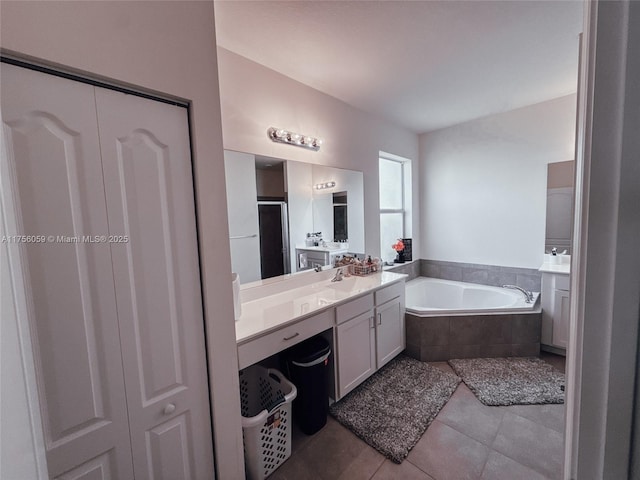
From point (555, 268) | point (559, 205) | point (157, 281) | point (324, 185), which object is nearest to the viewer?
point (157, 281)

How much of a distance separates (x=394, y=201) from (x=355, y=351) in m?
2.33

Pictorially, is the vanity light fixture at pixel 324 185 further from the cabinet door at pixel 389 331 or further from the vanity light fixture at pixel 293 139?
the cabinet door at pixel 389 331

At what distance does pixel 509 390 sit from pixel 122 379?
260cm

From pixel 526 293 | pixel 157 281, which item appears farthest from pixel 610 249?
pixel 526 293

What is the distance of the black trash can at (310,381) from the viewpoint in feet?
5.61

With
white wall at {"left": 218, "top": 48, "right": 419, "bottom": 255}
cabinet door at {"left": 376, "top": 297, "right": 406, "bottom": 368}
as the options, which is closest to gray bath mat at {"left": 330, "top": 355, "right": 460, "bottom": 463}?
cabinet door at {"left": 376, "top": 297, "right": 406, "bottom": 368}

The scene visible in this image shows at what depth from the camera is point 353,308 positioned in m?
1.99

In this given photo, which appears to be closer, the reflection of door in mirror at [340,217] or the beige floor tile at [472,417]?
the beige floor tile at [472,417]

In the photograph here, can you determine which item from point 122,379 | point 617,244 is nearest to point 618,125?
point 617,244

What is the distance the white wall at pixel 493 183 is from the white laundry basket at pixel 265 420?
294 centimetres

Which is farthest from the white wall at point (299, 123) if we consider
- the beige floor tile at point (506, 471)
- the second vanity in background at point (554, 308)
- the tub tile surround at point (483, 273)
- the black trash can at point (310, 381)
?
the beige floor tile at point (506, 471)

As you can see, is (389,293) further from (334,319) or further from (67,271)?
(67,271)

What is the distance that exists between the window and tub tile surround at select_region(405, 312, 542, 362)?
1.23 m

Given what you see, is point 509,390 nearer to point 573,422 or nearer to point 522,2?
point 573,422
